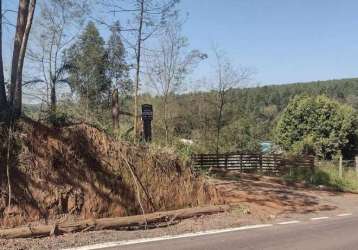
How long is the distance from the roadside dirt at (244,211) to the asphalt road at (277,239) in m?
0.61

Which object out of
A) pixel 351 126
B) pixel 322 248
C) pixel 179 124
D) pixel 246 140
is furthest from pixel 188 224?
pixel 351 126

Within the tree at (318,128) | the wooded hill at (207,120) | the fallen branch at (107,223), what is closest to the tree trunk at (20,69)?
the fallen branch at (107,223)

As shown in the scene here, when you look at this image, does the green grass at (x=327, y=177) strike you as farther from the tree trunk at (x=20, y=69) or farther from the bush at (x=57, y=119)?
the tree trunk at (x=20, y=69)

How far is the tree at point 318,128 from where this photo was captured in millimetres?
42844

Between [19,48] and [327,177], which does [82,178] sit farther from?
[327,177]

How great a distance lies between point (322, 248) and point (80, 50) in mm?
24078

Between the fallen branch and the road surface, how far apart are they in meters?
0.95

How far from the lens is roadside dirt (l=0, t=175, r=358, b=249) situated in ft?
24.0

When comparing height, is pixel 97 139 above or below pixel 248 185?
above

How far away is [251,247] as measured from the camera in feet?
25.0

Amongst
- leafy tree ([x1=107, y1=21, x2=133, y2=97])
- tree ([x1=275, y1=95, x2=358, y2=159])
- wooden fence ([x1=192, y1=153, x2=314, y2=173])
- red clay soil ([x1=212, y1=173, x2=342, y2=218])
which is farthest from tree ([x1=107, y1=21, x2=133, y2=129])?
tree ([x1=275, y1=95, x2=358, y2=159])

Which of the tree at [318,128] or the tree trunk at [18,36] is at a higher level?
the tree trunk at [18,36]

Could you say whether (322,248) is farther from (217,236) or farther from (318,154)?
(318,154)

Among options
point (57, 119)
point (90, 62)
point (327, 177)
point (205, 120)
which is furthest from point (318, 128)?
point (57, 119)
